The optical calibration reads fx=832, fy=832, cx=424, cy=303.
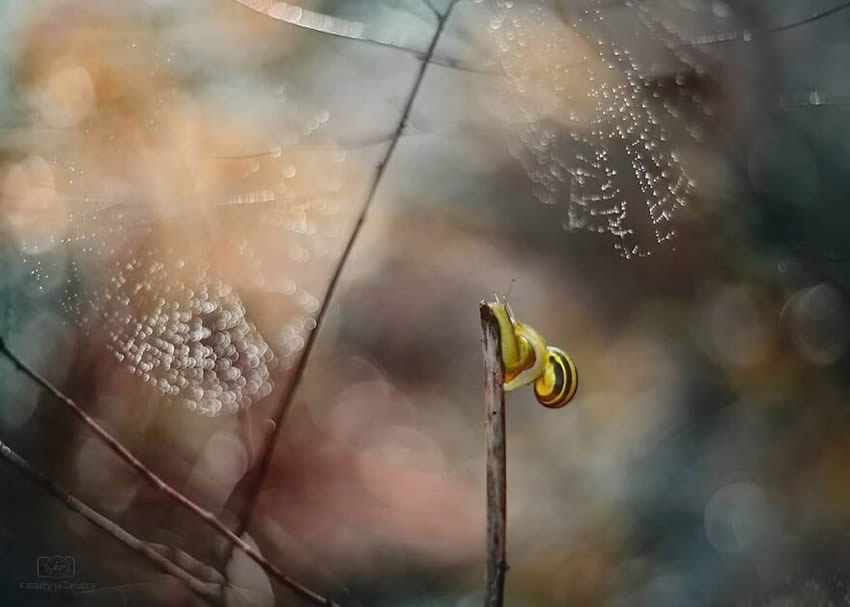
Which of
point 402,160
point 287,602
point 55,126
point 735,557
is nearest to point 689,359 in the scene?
point 735,557

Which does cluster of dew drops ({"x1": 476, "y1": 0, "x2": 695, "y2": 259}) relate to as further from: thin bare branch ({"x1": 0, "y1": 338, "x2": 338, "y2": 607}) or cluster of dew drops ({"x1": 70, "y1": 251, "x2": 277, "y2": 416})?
thin bare branch ({"x1": 0, "y1": 338, "x2": 338, "y2": 607})

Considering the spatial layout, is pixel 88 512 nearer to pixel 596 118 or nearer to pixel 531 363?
pixel 531 363

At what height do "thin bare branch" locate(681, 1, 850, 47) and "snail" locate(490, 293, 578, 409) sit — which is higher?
"thin bare branch" locate(681, 1, 850, 47)

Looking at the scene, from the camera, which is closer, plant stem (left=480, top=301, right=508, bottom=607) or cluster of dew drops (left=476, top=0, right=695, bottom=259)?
plant stem (left=480, top=301, right=508, bottom=607)

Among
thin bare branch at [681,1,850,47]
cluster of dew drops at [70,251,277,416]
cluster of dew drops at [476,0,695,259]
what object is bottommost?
cluster of dew drops at [70,251,277,416]

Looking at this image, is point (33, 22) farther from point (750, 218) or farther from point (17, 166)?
point (750, 218)

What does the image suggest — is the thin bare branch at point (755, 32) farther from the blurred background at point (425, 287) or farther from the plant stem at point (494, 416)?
the plant stem at point (494, 416)

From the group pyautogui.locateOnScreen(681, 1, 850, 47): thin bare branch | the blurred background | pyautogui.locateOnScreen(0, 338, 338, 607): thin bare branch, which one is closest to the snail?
the blurred background

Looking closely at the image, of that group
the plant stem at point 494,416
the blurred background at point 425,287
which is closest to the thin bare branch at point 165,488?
the blurred background at point 425,287
